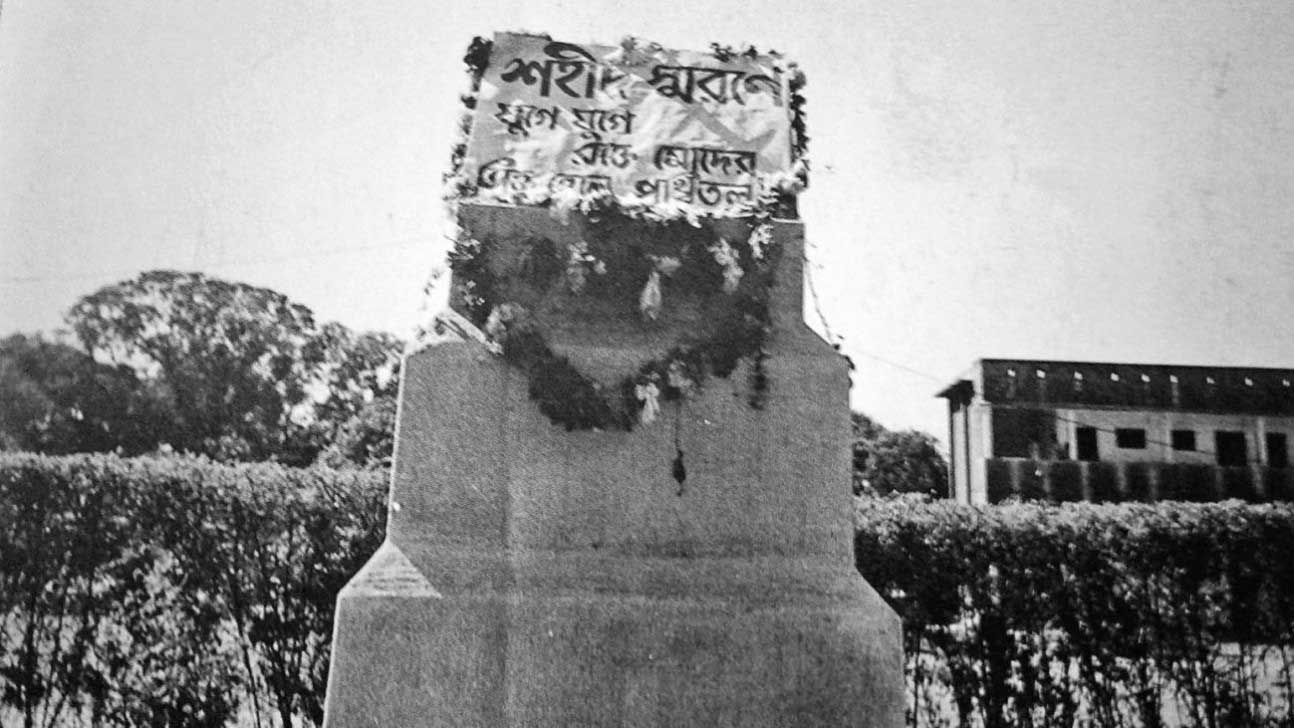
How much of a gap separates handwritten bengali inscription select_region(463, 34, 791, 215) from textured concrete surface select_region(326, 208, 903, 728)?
805 mm

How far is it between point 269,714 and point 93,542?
1522mm

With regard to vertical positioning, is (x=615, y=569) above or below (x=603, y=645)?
above

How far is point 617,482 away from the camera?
358 centimetres

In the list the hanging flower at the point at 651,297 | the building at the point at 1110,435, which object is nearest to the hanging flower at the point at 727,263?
the hanging flower at the point at 651,297

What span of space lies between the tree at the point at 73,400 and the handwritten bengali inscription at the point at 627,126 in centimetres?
593

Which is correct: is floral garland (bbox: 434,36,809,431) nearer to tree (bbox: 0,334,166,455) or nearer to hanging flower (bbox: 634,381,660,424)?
hanging flower (bbox: 634,381,660,424)

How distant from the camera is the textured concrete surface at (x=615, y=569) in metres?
3.32

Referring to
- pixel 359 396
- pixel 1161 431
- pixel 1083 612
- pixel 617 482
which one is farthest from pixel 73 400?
pixel 1161 431

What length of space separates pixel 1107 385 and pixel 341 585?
2406cm

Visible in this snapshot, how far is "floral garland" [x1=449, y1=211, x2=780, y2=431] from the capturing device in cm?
361

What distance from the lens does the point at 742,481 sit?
3619 mm

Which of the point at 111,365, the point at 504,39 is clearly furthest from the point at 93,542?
the point at 111,365

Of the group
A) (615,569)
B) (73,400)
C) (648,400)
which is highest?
(73,400)

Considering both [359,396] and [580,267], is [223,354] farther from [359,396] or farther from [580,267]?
[580,267]
